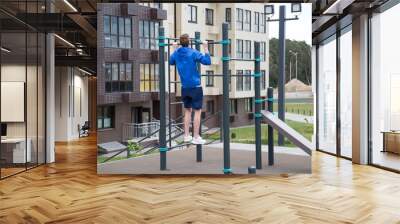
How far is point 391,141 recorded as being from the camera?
723 cm

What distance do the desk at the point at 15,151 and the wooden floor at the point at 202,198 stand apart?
30cm

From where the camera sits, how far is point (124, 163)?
6625 mm

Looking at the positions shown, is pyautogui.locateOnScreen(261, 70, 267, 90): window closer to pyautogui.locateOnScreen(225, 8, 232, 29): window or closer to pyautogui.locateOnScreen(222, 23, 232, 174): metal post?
pyautogui.locateOnScreen(222, 23, 232, 174): metal post

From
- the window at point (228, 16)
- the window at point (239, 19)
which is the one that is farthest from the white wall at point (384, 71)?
the window at point (228, 16)

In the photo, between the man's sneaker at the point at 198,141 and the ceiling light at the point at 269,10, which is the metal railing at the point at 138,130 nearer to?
the man's sneaker at the point at 198,141

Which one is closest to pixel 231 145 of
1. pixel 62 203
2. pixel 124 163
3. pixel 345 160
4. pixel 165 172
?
pixel 165 172

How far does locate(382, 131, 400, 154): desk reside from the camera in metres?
7.04

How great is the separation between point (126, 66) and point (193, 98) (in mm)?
1091

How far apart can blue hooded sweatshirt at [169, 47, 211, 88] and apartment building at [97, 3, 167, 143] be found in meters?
0.33

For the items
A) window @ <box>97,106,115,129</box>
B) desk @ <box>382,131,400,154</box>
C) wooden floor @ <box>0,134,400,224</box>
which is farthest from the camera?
desk @ <box>382,131,400,154</box>

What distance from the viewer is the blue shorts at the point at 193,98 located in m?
6.57

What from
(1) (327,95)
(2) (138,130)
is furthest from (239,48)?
(1) (327,95)

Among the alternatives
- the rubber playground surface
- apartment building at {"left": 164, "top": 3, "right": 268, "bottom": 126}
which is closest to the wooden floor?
the rubber playground surface

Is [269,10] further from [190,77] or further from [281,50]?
[190,77]
